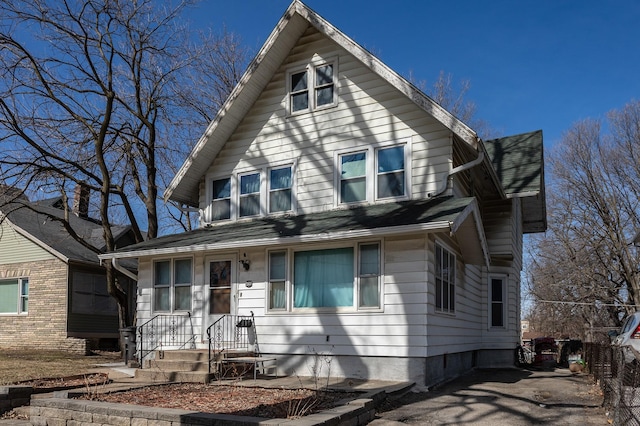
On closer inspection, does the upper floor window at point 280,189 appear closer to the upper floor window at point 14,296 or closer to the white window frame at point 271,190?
the white window frame at point 271,190

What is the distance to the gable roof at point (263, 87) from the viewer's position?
11.5 meters

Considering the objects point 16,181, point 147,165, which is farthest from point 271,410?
point 147,165

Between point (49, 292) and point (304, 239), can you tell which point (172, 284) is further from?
point (49, 292)

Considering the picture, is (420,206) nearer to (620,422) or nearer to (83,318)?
(620,422)

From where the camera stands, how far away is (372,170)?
12523mm

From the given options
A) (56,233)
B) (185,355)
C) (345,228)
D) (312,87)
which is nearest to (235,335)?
(185,355)

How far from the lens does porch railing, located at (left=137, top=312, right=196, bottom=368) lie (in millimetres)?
13156

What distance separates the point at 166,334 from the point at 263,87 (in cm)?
640

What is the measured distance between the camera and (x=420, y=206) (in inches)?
442

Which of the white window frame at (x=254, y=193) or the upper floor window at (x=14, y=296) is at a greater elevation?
the white window frame at (x=254, y=193)

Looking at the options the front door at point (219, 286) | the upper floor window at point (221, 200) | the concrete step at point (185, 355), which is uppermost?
the upper floor window at point (221, 200)

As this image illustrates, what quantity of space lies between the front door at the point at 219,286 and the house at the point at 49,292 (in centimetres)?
1054

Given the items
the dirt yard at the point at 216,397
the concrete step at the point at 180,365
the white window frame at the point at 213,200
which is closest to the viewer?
the dirt yard at the point at 216,397

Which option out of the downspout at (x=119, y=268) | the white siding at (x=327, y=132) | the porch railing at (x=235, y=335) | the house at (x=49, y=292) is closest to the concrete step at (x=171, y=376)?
the porch railing at (x=235, y=335)
